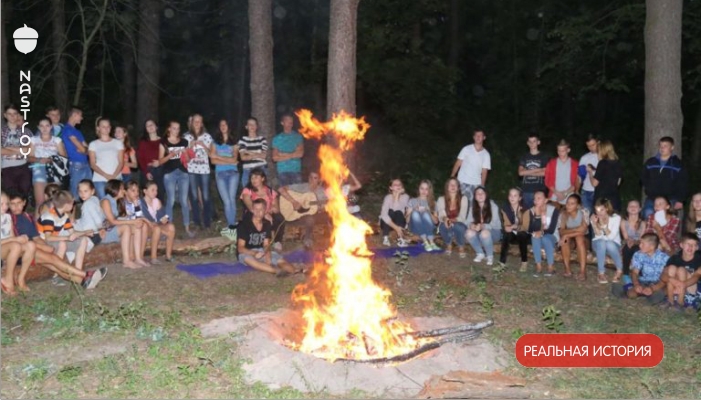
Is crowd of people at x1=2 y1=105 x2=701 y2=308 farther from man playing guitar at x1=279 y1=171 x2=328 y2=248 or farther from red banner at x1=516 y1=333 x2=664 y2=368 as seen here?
red banner at x1=516 y1=333 x2=664 y2=368

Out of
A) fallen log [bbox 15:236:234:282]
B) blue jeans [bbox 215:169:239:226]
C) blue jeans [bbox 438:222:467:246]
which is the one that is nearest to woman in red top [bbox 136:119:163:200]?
blue jeans [bbox 215:169:239:226]

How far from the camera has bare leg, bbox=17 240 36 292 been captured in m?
8.51

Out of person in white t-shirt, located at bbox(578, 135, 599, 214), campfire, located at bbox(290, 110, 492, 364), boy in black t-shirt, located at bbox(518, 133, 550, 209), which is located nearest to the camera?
campfire, located at bbox(290, 110, 492, 364)

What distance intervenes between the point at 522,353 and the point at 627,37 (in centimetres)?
1412

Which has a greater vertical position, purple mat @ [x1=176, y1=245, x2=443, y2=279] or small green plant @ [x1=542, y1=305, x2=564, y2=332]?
purple mat @ [x1=176, y1=245, x2=443, y2=279]

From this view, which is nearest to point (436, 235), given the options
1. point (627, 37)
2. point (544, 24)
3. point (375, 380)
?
point (375, 380)

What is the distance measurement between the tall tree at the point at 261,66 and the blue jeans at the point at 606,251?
5934 mm

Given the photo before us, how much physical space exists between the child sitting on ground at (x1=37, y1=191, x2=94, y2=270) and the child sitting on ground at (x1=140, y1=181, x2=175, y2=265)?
97 centimetres

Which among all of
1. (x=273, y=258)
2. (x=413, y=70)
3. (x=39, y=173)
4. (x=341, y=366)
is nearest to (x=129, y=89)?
(x=413, y=70)

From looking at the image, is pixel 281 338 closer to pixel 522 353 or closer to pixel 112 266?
pixel 522 353

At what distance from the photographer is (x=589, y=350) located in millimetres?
7176

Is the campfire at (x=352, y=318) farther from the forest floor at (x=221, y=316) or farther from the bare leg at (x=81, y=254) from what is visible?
the bare leg at (x=81, y=254)

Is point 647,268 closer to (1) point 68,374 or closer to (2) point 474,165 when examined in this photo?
(2) point 474,165

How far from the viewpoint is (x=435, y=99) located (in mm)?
22250
